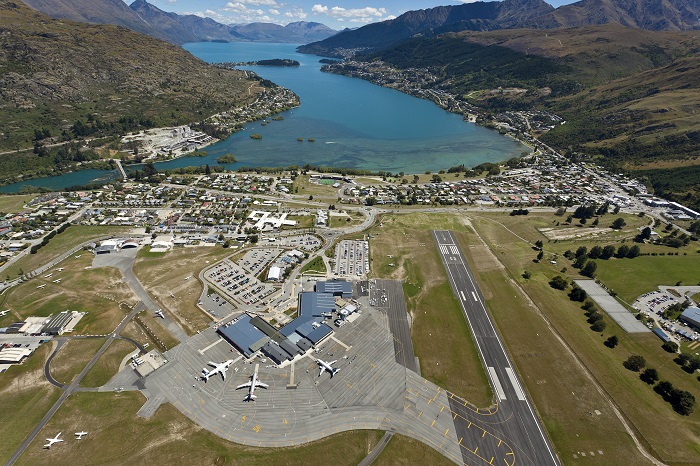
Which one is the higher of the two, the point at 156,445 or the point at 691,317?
the point at 691,317

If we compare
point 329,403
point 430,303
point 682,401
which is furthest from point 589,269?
point 329,403

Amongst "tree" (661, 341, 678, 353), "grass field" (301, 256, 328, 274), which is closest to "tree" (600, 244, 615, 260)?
"tree" (661, 341, 678, 353)

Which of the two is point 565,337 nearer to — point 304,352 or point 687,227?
point 304,352

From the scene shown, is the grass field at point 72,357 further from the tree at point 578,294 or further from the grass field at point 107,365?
the tree at point 578,294

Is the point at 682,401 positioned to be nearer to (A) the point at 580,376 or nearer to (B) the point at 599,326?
(A) the point at 580,376

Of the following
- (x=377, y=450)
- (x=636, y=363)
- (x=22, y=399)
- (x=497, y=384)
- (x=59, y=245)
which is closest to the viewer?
(x=377, y=450)

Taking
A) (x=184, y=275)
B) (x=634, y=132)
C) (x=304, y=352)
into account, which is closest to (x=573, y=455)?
(x=304, y=352)

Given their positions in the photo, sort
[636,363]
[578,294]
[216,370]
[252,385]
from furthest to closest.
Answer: [578,294] < [636,363] < [216,370] < [252,385]

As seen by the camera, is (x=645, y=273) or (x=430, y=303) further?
(x=645, y=273)
